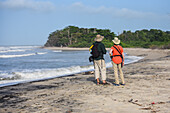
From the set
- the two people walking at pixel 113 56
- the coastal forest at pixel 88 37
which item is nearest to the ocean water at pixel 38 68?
the two people walking at pixel 113 56

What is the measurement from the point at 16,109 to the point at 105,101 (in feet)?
7.10

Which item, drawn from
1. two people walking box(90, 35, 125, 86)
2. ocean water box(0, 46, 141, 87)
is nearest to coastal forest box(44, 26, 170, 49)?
ocean water box(0, 46, 141, 87)

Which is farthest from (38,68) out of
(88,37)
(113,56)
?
(88,37)

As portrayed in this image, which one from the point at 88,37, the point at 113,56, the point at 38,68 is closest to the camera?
the point at 113,56

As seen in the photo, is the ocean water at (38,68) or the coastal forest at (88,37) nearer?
the ocean water at (38,68)

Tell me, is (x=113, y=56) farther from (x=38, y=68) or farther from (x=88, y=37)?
(x=88, y=37)

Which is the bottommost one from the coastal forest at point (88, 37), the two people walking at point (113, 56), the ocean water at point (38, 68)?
the ocean water at point (38, 68)

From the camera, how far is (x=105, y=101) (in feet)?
17.1

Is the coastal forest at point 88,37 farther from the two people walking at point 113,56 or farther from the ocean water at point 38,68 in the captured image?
the two people walking at point 113,56

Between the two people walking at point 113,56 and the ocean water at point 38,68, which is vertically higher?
the two people walking at point 113,56

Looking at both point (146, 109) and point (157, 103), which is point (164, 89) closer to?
point (157, 103)

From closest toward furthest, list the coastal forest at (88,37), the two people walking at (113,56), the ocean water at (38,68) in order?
the two people walking at (113,56) < the ocean water at (38,68) < the coastal forest at (88,37)

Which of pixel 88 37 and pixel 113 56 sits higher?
pixel 88 37

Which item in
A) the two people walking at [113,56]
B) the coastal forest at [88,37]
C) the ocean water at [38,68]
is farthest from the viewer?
the coastal forest at [88,37]
